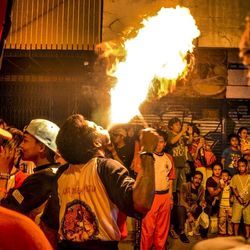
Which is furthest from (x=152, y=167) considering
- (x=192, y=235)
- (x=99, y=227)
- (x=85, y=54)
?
(x=85, y=54)

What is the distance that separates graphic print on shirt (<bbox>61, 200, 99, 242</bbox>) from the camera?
388 centimetres

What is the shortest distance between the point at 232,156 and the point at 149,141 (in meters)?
7.55

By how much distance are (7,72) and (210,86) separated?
533cm

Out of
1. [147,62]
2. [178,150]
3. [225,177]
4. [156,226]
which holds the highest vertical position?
[147,62]

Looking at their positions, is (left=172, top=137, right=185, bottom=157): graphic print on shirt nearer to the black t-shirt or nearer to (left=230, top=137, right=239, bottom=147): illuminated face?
the black t-shirt

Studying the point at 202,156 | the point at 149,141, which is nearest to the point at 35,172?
the point at 149,141

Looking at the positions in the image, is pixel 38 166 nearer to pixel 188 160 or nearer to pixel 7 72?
pixel 188 160

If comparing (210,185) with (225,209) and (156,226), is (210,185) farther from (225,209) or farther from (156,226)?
(156,226)

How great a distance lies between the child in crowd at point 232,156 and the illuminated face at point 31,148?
266 inches

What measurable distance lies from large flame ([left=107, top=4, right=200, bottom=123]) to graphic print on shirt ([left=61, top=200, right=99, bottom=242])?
189 centimetres

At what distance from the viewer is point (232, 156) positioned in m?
11.1

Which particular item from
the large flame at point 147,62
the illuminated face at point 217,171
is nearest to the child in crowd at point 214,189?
the illuminated face at point 217,171

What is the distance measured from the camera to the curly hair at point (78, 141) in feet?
13.5

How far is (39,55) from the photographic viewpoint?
1166 centimetres
